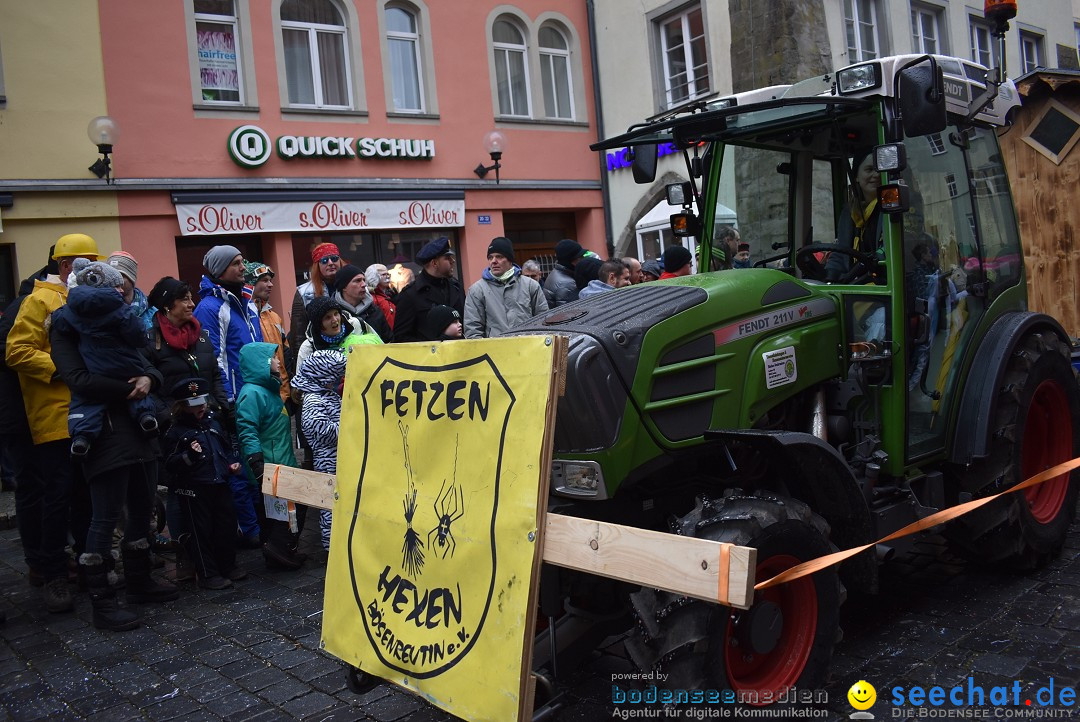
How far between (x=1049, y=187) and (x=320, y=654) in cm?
787

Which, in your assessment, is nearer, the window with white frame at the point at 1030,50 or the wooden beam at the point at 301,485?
the wooden beam at the point at 301,485

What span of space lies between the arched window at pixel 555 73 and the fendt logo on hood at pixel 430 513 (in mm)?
14711

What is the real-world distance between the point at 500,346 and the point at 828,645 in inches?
64.7

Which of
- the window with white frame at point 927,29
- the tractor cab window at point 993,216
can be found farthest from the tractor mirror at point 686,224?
the window with white frame at point 927,29

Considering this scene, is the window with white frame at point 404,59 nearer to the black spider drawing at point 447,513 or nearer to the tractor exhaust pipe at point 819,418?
the tractor exhaust pipe at point 819,418

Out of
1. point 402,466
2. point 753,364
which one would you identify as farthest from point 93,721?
point 753,364

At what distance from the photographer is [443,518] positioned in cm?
298

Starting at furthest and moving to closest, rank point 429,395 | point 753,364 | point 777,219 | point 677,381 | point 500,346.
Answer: point 777,219, point 753,364, point 677,381, point 429,395, point 500,346

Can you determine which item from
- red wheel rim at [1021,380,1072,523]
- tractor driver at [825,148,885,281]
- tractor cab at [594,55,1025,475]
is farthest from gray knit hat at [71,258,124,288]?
red wheel rim at [1021,380,1072,523]

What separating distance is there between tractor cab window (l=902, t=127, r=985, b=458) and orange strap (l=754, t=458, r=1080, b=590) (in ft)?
1.12

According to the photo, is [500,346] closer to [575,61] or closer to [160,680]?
[160,680]

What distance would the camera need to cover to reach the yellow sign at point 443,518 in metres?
2.75

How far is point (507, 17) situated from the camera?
16.5 metres

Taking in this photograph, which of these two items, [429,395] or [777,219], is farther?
[777,219]
